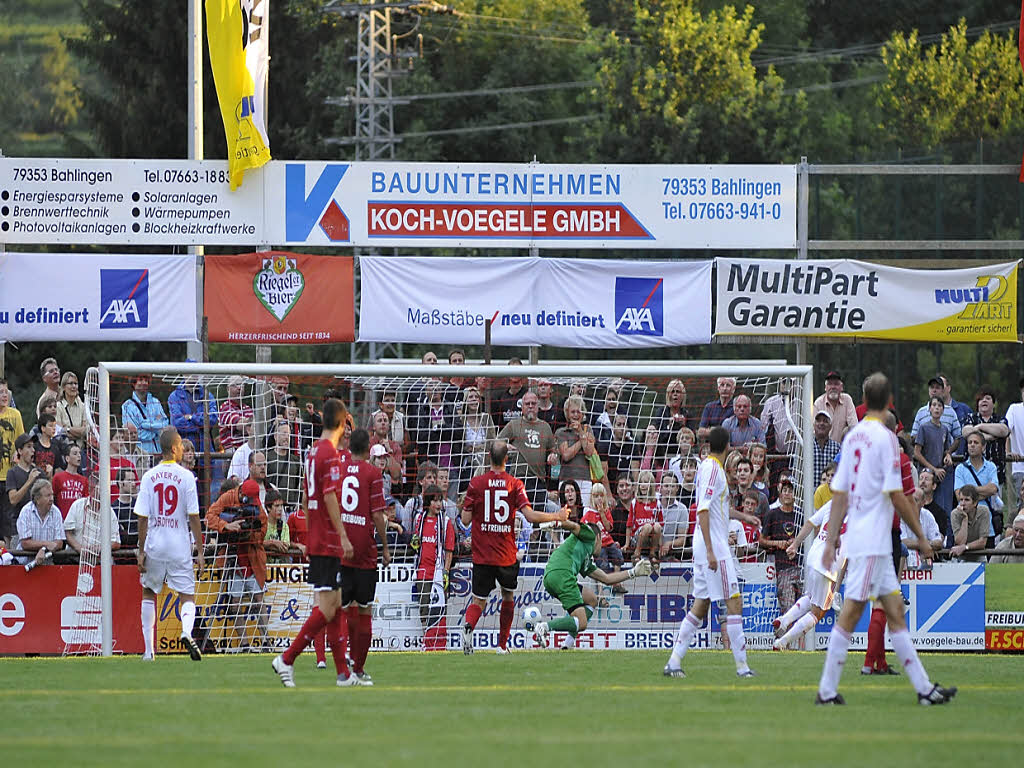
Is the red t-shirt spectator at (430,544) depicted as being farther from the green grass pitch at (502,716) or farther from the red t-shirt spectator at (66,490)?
the red t-shirt spectator at (66,490)

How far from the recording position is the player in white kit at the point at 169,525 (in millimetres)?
14883

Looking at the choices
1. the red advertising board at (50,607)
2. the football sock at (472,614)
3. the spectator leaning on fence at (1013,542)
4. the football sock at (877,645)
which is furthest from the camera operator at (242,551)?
the spectator leaning on fence at (1013,542)

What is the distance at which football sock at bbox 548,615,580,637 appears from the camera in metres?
16.8

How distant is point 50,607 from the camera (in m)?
17.0

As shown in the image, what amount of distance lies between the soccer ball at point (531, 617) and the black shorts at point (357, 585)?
4.61 meters

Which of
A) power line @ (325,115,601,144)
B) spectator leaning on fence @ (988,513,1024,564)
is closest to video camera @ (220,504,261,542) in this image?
spectator leaning on fence @ (988,513,1024,564)

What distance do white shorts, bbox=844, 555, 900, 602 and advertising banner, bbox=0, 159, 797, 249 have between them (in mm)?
10102

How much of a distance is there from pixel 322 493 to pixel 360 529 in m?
0.54

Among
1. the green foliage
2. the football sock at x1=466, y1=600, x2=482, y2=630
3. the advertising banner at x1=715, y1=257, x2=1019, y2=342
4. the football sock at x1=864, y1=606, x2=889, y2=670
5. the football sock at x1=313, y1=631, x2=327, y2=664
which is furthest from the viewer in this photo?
the green foliage

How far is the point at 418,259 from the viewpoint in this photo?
20.2 metres

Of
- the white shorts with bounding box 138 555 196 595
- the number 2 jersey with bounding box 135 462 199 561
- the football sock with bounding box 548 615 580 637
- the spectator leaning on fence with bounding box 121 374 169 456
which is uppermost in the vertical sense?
the spectator leaning on fence with bounding box 121 374 169 456

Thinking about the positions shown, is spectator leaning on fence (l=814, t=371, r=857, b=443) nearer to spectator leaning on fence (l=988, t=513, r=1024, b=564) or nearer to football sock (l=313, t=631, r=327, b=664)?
spectator leaning on fence (l=988, t=513, r=1024, b=564)

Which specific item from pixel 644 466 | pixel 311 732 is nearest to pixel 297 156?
pixel 644 466

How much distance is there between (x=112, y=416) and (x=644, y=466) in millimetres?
6104
